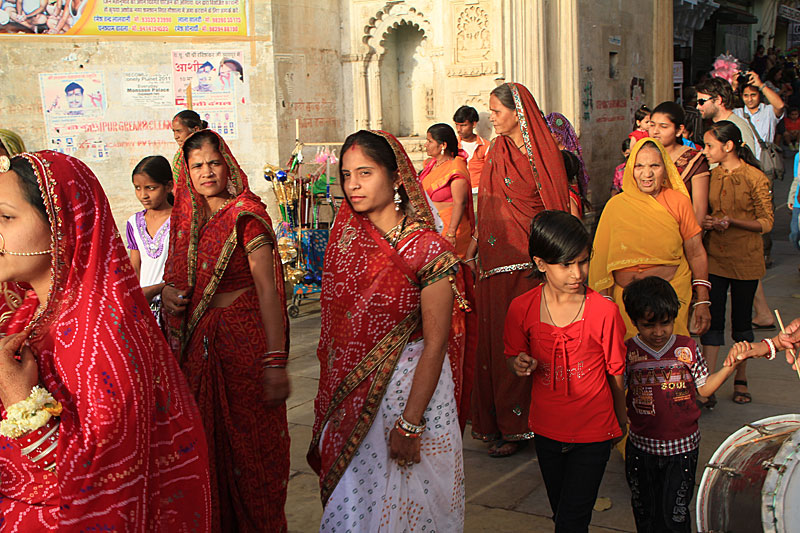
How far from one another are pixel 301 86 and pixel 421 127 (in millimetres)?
1725

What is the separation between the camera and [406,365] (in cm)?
279

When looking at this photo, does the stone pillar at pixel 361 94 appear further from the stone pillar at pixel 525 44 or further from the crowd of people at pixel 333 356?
the crowd of people at pixel 333 356

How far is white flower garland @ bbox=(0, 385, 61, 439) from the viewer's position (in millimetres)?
1892

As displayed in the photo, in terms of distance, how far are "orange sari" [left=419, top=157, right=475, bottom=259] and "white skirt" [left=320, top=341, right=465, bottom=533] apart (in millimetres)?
2687

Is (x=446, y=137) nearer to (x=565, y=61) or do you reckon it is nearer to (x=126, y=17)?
(x=565, y=61)

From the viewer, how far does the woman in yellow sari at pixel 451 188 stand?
5.45 m

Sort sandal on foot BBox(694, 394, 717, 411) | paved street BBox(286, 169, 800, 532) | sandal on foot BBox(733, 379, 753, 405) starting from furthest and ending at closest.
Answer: sandal on foot BBox(733, 379, 753, 405), sandal on foot BBox(694, 394, 717, 411), paved street BBox(286, 169, 800, 532)

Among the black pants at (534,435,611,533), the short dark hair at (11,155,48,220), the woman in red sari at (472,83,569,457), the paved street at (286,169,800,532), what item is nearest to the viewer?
the short dark hair at (11,155,48,220)

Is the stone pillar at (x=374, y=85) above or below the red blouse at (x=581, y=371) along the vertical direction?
above

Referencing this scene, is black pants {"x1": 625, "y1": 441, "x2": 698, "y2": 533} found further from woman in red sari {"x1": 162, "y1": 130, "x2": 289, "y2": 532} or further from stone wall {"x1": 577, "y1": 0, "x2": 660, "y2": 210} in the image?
stone wall {"x1": 577, "y1": 0, "x2": 660, "y2": 210}

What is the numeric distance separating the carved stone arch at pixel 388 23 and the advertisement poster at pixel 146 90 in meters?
2.58

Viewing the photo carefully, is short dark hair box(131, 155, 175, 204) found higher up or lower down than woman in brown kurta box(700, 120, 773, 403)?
higher up

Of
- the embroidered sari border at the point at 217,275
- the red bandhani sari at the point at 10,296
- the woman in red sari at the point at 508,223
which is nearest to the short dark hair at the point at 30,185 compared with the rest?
the red bandhani sari at the point at 10,296

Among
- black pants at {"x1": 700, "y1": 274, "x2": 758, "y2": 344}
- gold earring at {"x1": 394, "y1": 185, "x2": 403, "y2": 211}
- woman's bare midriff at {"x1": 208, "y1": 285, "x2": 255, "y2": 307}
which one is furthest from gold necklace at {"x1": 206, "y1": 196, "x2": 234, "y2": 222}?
black pants at {"x1": 700, "y1": 274, "x2": 758, "y2": 344}
